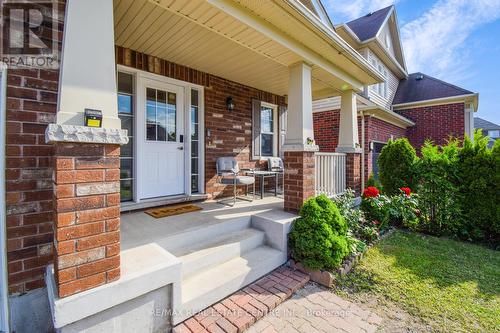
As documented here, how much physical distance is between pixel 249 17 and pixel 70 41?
1759 mm

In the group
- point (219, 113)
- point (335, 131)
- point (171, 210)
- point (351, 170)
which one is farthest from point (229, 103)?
point (335, 131)

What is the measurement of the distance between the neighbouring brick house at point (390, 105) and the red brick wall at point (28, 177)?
7268 mm

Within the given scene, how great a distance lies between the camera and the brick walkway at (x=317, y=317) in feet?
6.78

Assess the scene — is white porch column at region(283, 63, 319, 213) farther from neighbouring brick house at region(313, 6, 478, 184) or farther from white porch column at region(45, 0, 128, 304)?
neighbouring brick house at region(313, 6, 478, 184)

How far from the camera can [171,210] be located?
3.73m

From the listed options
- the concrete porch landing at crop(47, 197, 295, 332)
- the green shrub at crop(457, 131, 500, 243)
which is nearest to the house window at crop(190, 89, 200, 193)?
the concrete porch landing at crop(47, 197, 295, 332)

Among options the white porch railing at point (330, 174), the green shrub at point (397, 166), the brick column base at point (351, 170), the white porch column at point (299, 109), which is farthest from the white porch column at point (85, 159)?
the green shrub at point (397, 166)

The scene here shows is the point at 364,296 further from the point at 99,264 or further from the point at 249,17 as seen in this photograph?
the point at 249,17

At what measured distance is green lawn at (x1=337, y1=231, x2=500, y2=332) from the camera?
221 centimetres

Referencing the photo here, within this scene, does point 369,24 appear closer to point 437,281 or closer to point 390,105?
point 390,105

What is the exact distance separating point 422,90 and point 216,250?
504 inches

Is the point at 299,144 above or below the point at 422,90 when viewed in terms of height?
below

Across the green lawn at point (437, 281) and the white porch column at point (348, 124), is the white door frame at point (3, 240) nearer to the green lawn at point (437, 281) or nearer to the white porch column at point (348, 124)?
the green lawn at point (437, 281)

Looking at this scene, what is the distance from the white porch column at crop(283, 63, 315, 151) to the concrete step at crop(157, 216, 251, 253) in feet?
4.27
